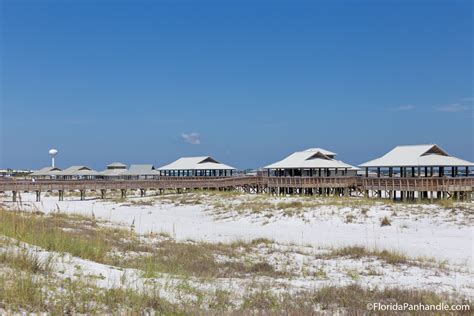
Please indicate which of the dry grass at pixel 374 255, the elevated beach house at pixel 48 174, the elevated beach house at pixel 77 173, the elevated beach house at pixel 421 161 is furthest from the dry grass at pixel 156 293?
the elevated beach house at pixel 48 174

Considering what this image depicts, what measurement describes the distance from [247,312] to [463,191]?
39.2 m

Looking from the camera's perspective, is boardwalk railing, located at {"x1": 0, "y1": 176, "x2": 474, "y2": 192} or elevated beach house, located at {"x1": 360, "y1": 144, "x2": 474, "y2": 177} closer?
boardwalk railing, located at {"x1": 0, "y1": 176, "x2": 474, "y2": 192}

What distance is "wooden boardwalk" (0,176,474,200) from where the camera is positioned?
4031 centimetres

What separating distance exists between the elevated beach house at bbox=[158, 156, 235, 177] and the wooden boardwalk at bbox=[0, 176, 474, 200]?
24.3 ft

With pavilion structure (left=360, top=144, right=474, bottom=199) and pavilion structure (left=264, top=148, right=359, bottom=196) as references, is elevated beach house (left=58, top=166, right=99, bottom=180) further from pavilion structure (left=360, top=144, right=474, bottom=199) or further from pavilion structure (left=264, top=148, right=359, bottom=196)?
pavilion structure (left=360, top=144, right=474, bottom=199)

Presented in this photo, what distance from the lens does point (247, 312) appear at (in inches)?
253

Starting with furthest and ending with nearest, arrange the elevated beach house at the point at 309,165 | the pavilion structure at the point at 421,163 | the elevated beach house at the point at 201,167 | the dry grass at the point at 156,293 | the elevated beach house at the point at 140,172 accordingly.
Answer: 1. the elevated beach house at the point at 140,172
2. the elevated beach house at the point at 201,167
3. the elevated beach house at the point at 309,165
4. the pavilion structure at the point at 421,163
5. the dry grass at the point at 156,293

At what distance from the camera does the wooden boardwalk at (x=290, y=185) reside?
1587 inches

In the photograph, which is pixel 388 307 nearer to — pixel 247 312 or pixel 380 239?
pixel 247 312

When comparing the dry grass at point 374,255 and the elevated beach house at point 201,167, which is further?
the elevated beach house at point 201,167

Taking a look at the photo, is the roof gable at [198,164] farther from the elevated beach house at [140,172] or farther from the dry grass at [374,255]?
the dry grass at [374,255]

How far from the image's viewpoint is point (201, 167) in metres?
67.2

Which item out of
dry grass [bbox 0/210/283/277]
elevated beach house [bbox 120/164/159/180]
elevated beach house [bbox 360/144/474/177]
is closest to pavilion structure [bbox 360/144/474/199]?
elevated beach house [bbox 360/144/474/177]

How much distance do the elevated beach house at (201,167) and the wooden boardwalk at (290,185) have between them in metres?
7.42
